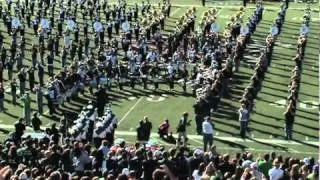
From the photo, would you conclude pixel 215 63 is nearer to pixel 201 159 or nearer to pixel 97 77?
pixel 97 77

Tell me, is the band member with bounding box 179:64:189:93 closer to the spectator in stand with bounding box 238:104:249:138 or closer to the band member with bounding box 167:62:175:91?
the band member with bounding box 167:62:175:91

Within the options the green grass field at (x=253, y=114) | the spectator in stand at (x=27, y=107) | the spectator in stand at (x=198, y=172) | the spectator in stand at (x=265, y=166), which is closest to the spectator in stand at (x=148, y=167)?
the spectator in stand at (x=198, y=172)

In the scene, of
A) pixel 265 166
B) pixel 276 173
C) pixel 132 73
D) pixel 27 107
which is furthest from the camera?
pixel 132 73

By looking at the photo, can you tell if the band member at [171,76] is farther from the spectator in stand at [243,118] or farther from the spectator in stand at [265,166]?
the spectator in stand at [265,166]

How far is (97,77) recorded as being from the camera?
32.9 m

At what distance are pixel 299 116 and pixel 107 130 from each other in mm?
8015

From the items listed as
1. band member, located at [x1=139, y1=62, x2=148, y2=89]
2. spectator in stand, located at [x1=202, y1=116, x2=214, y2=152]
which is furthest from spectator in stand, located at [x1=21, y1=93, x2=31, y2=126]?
spectator in stand, located at [x1=202, y1=116, x2=214, y2=152]

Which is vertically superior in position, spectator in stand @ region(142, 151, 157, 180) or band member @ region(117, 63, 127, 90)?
spectator in stand @ region(142, 151, 157, 180)

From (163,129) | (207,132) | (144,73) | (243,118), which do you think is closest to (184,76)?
(144,73)

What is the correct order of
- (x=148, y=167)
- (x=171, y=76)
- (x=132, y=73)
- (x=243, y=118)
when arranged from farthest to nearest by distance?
(x=132, y=73)
(x=171, y=76)
(x=243, y=118)
(x=148, y=167)

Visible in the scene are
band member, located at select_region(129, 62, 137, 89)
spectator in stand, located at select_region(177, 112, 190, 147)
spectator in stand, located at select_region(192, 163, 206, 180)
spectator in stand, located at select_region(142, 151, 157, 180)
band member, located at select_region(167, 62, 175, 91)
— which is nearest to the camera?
spectator in stand, located at select_region(192, 163, 206, 180)

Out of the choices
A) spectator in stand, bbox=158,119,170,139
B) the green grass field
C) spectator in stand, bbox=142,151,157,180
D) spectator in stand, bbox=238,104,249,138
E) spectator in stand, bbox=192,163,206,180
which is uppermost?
spectator in stand, bbox=192,163,206,180

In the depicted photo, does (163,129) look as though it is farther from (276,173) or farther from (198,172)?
(276,173)

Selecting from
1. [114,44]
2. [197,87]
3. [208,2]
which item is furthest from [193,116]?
[208,2]
